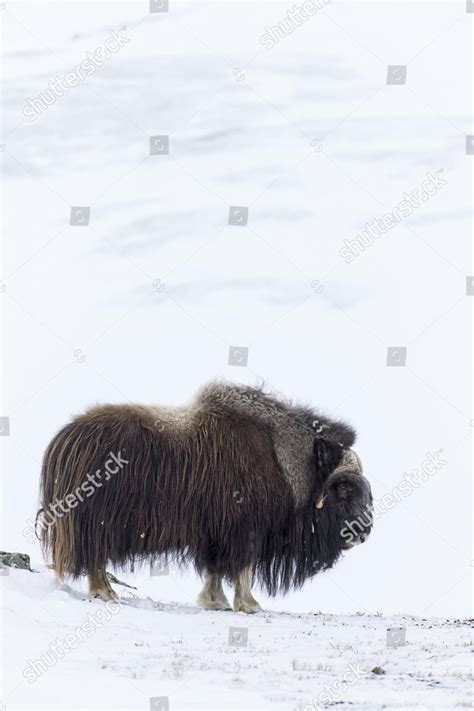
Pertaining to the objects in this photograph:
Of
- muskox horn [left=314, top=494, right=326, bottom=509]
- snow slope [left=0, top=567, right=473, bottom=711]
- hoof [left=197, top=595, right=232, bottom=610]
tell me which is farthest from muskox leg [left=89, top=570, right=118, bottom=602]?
muskox horn [left=314, top=494, right=326, bottom=509]

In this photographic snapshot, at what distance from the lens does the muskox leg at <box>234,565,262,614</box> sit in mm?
7738

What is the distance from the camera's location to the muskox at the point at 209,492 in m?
7.47

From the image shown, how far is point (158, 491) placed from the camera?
7555mm

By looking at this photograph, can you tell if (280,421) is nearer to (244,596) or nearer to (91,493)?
(244,596)

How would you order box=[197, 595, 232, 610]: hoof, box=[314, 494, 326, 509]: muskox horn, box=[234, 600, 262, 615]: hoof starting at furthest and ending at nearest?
box=[314, 494, 326, 509]: muskox horn → box=[197, 595, 232, 610]: hoof → box=[234, 600, 262, 615]: hoof

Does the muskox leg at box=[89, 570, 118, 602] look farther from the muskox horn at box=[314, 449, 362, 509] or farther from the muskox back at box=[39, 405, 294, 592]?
the muskox horn at box=[314, 449, 362, 509]

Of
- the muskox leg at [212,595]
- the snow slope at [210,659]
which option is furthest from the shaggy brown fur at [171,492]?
the snow slope at [210,659]

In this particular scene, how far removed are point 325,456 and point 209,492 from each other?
87cm

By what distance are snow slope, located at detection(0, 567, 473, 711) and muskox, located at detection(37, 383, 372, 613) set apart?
38 centimetres

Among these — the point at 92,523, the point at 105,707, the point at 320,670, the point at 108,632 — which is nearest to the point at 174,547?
the point at 92,523

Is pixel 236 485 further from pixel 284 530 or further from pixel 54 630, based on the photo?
pixel 54 630

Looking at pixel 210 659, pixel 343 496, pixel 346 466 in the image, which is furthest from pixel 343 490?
pixel 210 659

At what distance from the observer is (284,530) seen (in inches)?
315

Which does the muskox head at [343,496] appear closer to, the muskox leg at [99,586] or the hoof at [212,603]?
the hoof at [212,603]
